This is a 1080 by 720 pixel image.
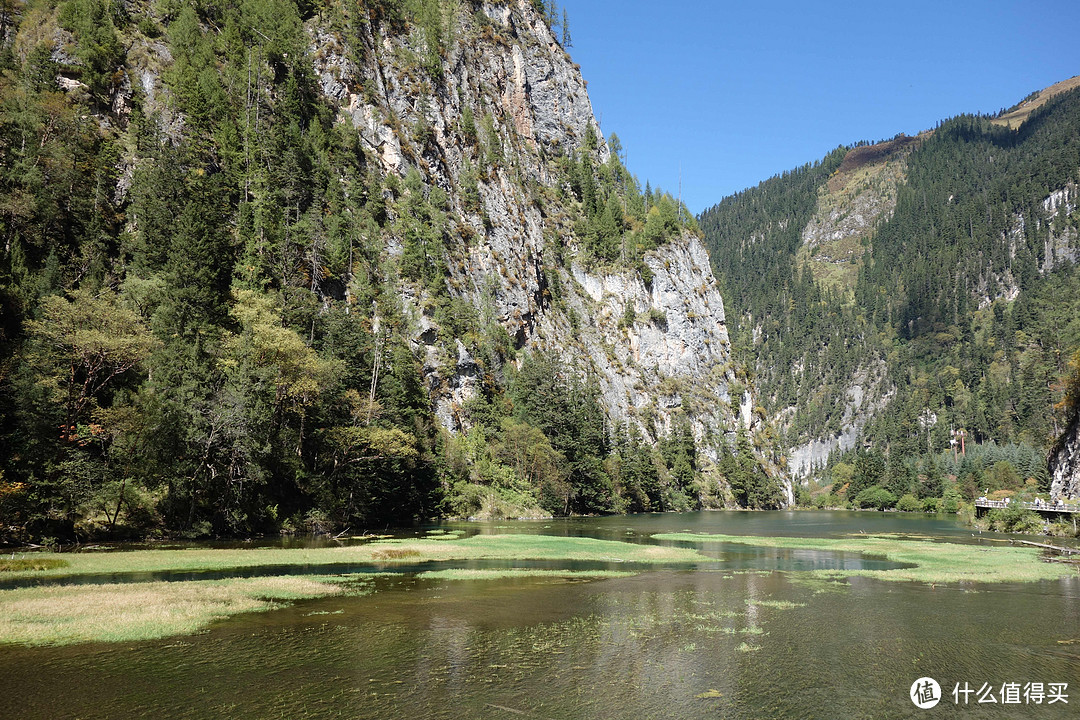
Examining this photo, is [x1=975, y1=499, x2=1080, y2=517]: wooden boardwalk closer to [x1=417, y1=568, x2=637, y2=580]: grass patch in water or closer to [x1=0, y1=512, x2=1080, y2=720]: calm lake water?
[x1=0, y1=512, x2=1080, y2=720]: calm lake water

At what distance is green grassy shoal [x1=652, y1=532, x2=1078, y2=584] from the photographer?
132 feet

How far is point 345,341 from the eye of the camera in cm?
7962

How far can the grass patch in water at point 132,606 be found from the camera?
20.6 metres

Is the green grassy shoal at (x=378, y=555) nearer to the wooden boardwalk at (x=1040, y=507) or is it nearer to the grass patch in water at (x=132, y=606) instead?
the grass patch in water at (x=132, y=606)

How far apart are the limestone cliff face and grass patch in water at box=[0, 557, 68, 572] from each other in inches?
3028

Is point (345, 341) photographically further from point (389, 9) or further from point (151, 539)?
point (389, 9)

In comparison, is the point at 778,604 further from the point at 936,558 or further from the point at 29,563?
the point at 29,563

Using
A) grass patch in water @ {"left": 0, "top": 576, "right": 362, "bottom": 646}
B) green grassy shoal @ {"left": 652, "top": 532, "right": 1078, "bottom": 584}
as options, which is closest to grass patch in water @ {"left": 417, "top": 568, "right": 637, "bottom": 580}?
grass patch in water @ {"left": 0, "top": 576, "right": 362, "bottom": 646}

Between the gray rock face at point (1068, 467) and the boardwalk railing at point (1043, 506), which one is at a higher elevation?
the gray rock face at point (1068, 467)

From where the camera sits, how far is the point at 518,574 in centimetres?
3859

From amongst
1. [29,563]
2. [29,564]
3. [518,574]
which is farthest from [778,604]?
[29,563]

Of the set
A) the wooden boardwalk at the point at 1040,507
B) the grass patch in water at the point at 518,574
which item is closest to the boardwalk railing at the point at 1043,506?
the wooden boardwalk at the point at 1040,507

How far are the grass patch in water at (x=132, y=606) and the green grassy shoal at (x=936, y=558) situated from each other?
3451 cm

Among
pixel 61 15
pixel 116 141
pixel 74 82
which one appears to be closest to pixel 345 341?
pixel 116 141
